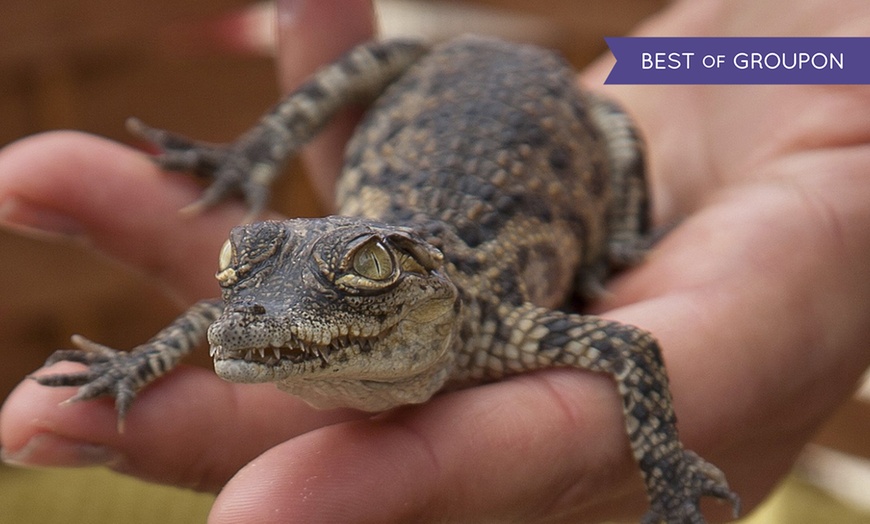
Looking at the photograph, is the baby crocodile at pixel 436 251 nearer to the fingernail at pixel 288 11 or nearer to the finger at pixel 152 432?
the finger at pixel 152 432

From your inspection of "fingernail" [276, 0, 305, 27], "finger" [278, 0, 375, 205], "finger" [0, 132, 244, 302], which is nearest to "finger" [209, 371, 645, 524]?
"finger" [0, 132, 244, 302]

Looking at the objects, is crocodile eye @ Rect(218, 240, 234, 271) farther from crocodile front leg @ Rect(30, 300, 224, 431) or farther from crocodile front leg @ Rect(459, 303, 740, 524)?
crocodile front leg @ Rect(459, 303, 740, 524)

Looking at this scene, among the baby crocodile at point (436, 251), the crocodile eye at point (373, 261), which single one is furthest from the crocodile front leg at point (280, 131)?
the crocodile eye at point (373, 261)

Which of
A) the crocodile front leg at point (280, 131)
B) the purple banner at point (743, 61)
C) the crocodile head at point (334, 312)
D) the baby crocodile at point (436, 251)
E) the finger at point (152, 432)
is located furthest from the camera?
the purple banner at point (743, 61)

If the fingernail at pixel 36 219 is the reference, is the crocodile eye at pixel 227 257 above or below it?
below

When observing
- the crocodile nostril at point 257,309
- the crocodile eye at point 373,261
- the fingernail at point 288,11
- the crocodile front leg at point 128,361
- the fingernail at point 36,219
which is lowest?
the crocodile front leg at point 128,361

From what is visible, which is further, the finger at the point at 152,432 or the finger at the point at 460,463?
the finger at the point at 152,432

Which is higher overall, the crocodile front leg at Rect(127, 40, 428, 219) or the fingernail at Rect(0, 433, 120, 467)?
the crocodile front leg at Rect(127, 40, 428, 219)
